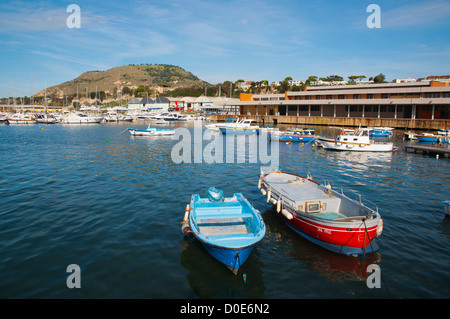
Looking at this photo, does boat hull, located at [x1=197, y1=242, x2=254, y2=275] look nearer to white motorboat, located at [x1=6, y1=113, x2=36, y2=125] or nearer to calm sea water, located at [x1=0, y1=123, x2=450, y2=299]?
calm sea water, located at [x1=0, y1=123, x2=450, y2=299]

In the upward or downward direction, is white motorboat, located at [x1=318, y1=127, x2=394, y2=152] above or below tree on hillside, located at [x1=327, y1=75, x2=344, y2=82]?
below

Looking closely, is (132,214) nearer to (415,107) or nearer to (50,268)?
(50,268)

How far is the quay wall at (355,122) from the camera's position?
5565 cm

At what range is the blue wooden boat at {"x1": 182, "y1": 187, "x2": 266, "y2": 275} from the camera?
914 cm

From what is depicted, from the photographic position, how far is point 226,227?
457 inches

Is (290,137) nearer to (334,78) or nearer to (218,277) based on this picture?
(218,277)

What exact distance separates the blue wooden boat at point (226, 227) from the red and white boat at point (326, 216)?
1703 millimetres

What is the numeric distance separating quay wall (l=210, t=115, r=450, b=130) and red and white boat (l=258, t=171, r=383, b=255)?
5374cm

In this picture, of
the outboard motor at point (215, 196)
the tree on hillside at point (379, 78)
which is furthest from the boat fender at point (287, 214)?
→ the tree on hillside at point (379, 78)

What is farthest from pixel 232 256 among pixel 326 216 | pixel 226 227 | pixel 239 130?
pixel 239 130

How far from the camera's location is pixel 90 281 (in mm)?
9070

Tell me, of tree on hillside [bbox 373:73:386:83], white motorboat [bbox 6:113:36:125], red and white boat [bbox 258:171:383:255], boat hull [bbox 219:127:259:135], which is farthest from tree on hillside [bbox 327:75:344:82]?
red and white boat [bbox 258:171:383:255]

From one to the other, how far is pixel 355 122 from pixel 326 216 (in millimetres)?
59344
